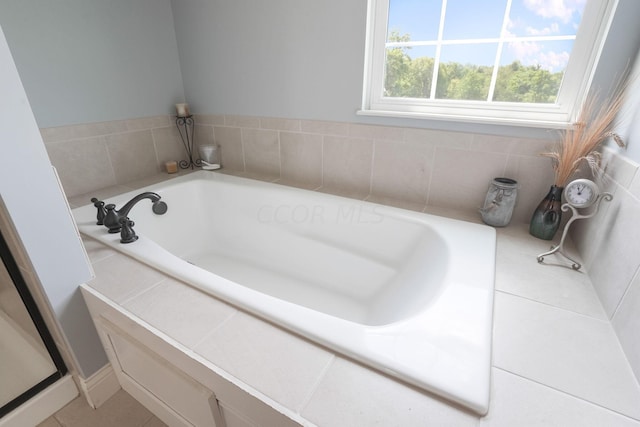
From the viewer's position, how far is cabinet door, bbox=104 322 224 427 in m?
0.72

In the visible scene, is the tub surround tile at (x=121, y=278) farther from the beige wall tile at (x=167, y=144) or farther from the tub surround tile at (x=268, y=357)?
the beige wall tile at (x=167, y=144)

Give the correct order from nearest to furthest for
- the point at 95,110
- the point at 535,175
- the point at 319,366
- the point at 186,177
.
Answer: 1. the point at 319,366
2. the point at 535,175
3. the point at 95,110
4. the point at 186,177

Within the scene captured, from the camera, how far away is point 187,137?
6.90ft

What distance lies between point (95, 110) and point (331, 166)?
135cm

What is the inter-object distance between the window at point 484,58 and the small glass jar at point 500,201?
0.24 meters

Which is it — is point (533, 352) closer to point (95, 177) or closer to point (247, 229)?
point (247, 229)

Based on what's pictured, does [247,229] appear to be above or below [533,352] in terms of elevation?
below

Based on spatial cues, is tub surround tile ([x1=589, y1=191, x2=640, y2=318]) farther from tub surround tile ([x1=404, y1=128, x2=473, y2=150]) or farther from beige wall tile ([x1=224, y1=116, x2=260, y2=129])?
beige wall tile ([x1=224, y1=116, x2=260, y2=129])

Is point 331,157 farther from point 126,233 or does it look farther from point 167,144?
point 167,144

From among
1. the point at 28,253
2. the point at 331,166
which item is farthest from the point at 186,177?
the point at 28,253

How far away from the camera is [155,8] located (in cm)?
175

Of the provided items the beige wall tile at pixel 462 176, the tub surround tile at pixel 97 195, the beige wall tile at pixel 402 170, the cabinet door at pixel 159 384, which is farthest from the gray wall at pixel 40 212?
the beige wall tile at pixel 462 176

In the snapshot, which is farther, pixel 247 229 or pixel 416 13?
pixel 247 229

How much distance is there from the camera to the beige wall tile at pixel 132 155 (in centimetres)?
175
